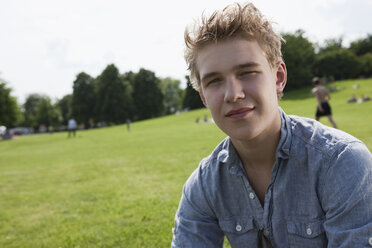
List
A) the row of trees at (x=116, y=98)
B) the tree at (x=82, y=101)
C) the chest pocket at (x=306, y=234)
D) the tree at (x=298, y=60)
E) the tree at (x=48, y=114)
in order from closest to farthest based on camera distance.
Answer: the chest pocket at (x=306, y=234) → the tree at (x=298, y=60) → the row of trees at (x=116, y=98) → the tree at (x=82, y=101) → the tree at (x=48, y=114)

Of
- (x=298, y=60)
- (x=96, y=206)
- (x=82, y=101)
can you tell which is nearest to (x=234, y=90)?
(x=96, y=206)

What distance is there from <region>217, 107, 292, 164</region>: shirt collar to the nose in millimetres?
478

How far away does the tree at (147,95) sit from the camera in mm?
81750

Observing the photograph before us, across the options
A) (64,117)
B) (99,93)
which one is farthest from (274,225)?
(64,117)

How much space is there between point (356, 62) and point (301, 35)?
14987 millimetres

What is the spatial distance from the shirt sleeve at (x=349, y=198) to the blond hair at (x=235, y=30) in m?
0.94

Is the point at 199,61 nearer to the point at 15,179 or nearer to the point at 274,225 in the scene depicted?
the point at 274,225

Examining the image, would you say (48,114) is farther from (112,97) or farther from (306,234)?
(306,234)

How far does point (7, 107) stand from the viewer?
59312mm

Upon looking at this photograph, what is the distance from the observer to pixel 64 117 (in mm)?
105812

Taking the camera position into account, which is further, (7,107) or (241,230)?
(7,107)

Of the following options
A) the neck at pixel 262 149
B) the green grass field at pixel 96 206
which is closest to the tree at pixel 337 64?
the green grass field at pixel 96 206

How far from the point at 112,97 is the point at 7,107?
2433 centimetres

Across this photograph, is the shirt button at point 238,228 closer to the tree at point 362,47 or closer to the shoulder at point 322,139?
the shoulder at point 322,139
